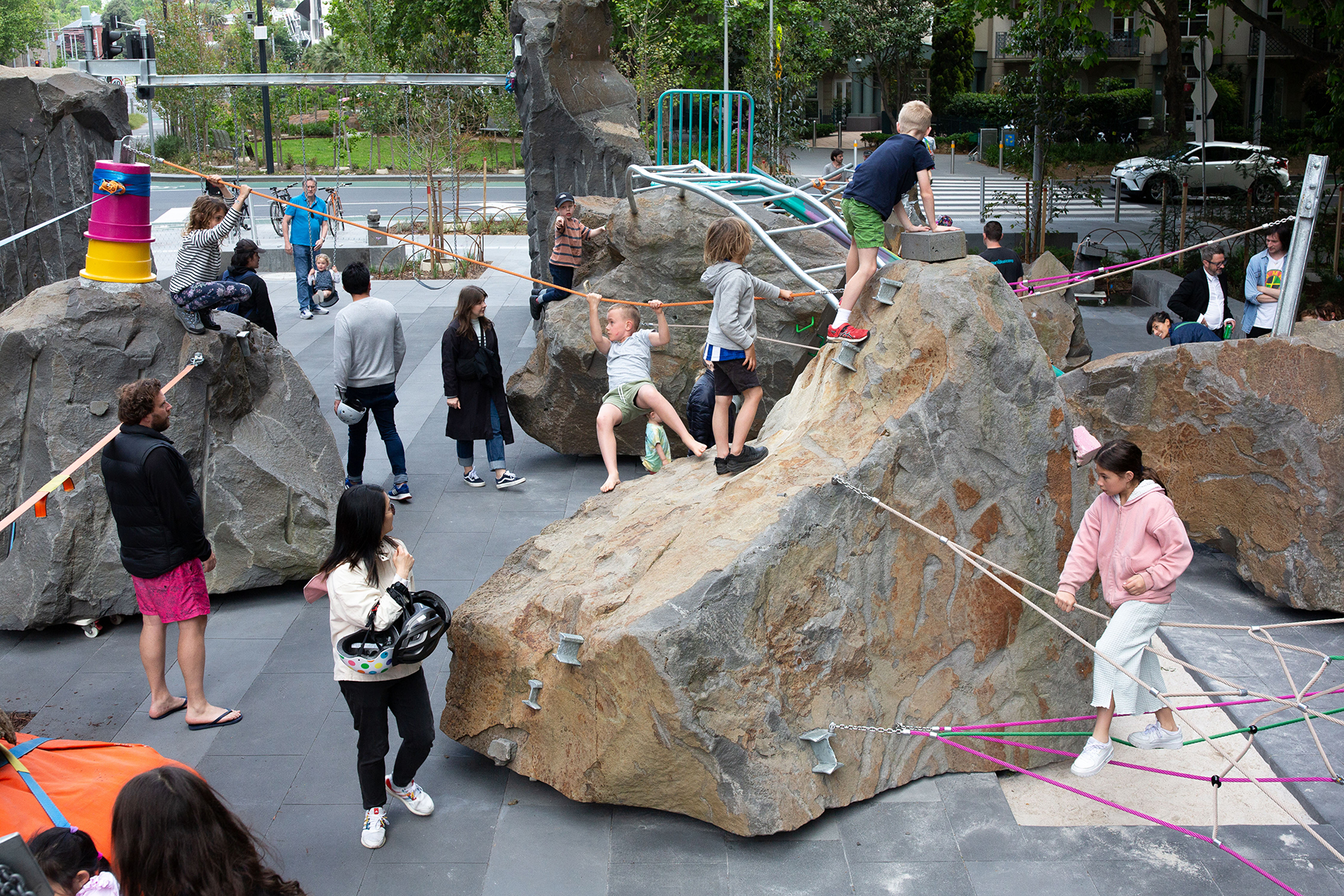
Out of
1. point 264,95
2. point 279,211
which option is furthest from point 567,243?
point 264,95

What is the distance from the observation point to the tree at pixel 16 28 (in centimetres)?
4281

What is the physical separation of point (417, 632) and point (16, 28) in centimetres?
5021

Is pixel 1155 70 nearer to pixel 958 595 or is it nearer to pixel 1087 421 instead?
pixel 1087 421

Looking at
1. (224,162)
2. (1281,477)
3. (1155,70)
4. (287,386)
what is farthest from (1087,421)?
(1155,70)

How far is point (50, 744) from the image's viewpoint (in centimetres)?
370

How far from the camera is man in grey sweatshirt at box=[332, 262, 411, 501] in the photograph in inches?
297

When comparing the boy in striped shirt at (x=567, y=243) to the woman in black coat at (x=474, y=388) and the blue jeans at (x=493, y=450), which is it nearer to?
the woman in black coat at (x=474, y=388)

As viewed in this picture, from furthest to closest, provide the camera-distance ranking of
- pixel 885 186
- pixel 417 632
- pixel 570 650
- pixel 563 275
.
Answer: pixel 563 275, pixel 885 186, pixel 570 650, pixel 417 632

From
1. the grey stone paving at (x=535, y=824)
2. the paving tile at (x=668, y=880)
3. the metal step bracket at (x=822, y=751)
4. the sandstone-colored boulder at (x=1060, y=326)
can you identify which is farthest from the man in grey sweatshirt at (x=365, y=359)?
the sandstone-colored boulder at (x=1060, y=326)

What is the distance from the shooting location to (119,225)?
616 centimetres

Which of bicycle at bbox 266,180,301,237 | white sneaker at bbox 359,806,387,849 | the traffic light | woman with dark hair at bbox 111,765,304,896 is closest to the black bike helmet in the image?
white sneaker at bbox 359,806,387,849

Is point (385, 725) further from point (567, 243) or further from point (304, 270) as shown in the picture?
point (304, 270)

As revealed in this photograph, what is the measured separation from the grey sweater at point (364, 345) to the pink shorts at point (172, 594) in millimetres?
→ 2690

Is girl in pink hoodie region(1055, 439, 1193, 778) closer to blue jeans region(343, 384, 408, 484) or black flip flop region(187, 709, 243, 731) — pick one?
black flip flop region(187, 709, 243, 731)
